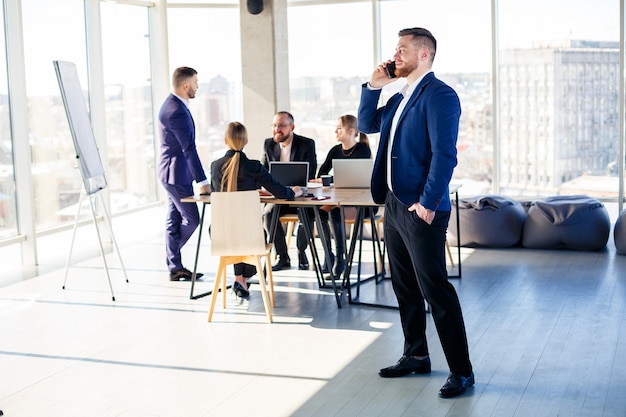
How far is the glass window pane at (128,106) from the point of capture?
408 inches

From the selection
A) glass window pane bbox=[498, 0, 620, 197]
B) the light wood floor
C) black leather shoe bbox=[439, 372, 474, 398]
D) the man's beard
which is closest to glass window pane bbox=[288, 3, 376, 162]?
glass window pane bbox=[498, 0, 620, 197]

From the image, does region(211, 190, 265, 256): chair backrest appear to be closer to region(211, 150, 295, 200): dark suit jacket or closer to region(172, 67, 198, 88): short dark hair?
region(211, 150, 295, 200): dark suit jacket

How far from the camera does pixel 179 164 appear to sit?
24.5 feet

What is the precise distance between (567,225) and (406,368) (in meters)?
4.31

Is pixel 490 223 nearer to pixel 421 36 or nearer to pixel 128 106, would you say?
pixel 128 106

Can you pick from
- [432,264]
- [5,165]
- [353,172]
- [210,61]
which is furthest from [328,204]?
[210,61]

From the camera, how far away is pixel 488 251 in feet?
29.0

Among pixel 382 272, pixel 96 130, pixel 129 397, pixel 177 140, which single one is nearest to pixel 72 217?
pixel 96 130

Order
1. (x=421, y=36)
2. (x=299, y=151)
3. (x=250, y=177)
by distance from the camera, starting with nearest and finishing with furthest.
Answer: (x=421, y=36), (x=250, y=177), (x=299, y=151)

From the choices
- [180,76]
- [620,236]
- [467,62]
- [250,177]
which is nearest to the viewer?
[250,177]

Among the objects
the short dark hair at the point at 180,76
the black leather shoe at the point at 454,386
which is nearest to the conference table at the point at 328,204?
the short dark hair at the point at 180,76

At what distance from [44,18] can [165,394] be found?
5.48 meters

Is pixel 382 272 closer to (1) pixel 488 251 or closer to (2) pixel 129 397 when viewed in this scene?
(1) pixel 488 251

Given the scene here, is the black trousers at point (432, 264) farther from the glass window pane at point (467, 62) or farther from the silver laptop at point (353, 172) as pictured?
the glass window pane at point (467, 62)
